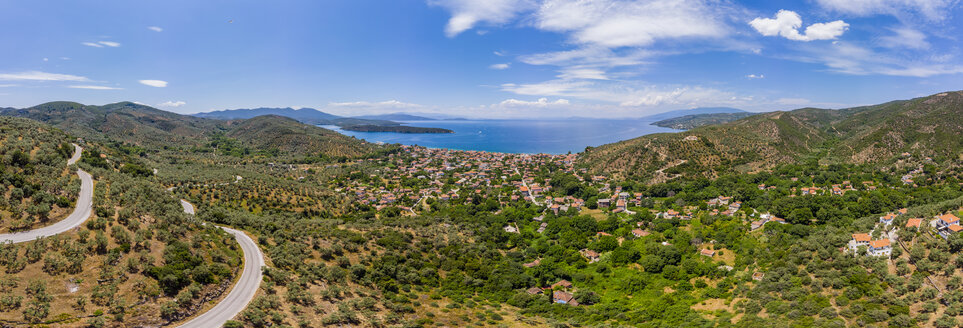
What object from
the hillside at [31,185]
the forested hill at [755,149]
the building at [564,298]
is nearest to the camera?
the hillside at [31,185]

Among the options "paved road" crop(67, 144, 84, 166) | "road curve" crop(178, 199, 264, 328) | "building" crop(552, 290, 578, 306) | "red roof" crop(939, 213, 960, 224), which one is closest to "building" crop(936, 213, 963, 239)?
"red roof" crop(939, 213, 960, 224)

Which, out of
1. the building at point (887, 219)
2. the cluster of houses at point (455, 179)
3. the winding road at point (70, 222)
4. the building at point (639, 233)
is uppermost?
the winding road at point (70, 222)

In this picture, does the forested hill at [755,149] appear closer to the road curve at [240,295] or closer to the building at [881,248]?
the building at [881,248]

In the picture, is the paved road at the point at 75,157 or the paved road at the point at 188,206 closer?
the paved road at the point at 75,157

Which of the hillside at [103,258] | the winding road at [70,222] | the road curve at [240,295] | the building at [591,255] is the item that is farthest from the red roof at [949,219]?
the winding road at [70,222]

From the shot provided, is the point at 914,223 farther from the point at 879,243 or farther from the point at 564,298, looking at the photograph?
the point at 564,298

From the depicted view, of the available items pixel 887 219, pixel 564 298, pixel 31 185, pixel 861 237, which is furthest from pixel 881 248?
pixel 31 185

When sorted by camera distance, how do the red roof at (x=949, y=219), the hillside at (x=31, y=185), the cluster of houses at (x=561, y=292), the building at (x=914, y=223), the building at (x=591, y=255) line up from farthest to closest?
the building at (x=591, y=255), the cluster of houses at (x=561, y=292), the building at (x=914, y=223), the red roof at (x=949, y=219), the hillside at (x=31, y=185)

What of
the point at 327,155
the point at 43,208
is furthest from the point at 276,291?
the point at 327,155

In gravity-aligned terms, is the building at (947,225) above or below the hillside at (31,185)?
below
